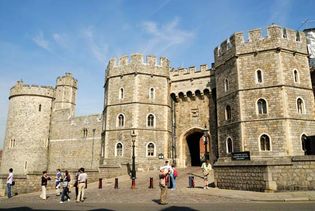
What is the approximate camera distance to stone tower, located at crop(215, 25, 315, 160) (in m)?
19.3

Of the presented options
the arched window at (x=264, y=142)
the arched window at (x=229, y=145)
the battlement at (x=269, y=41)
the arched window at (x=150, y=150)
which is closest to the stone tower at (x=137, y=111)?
the arched window at (x=150, y=150)

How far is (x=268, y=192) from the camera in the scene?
38.7 ft

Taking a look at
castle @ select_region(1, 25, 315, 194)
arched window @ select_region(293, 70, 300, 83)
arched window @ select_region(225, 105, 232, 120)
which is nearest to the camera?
castle @ select_region(1, 25, 315, 194)

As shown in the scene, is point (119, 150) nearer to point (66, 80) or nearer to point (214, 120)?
point (214, 120)

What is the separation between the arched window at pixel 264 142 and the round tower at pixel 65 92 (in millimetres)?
25612

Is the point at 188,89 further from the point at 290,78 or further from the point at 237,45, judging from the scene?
the point at 290,78

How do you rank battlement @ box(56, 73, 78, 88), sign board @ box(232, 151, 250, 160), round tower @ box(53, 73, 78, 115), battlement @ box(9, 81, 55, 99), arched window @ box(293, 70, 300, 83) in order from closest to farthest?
sign board @ box(232, 151, 250, 160)
arched window @ box(293, 70, 300, 83)
battlement @ box(9, 81, 55, 99)
round tower @ box(53, 73, 78, 115)
battlement @ box(56, 73, 78, 88)

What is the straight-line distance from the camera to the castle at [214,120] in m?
18.7

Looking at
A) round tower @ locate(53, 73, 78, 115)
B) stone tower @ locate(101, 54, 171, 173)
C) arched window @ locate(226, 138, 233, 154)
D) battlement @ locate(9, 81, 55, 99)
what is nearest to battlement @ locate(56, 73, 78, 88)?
round tower @ locate(53, 73, 78, 115)

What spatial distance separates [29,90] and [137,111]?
18053mm

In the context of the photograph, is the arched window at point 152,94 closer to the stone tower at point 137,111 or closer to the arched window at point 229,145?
the stone tower at point 137,111

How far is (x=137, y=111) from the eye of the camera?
78.8ft

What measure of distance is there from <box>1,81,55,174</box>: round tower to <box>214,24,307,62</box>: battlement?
24.3m

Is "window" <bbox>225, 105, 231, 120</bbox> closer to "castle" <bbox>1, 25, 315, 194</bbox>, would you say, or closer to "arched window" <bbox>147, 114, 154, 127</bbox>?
"castle" <bbox>1, 25, 315, 194</bbox>
